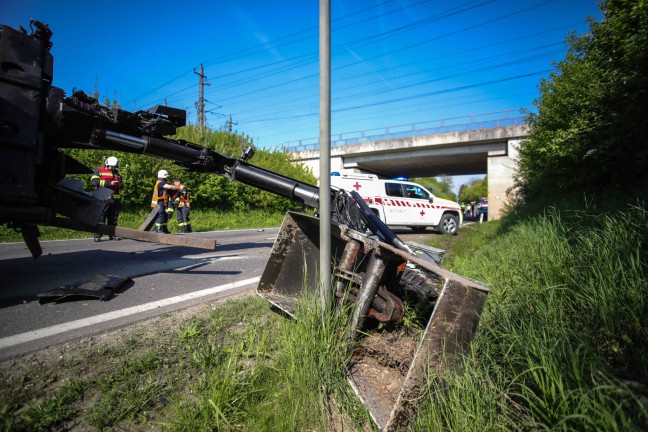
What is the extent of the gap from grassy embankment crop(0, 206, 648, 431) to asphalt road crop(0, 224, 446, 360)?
54cm

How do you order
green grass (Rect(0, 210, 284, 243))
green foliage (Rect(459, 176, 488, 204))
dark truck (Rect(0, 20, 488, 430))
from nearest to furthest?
dark truck (Rect(0, 20, 488, 430)) → green grass (Rect(0, 210, 284, 243)) → green foliage (Rect(459, 176, 488, 204))

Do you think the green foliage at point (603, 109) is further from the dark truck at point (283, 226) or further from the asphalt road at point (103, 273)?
the asphalt road at point (103, 273)

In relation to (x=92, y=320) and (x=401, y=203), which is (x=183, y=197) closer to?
(x=401, y=203)

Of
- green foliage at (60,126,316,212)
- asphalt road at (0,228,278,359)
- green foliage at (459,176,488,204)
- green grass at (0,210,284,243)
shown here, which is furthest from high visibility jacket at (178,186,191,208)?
green foliage at (459,176,488,204)

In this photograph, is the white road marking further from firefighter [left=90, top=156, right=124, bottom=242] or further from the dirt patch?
firefighter [left=90, top=156, right=124, bottom=242]

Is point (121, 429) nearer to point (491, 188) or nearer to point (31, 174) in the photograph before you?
point (31, 174)

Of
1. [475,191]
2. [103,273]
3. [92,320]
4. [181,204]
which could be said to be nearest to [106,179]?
[181,204]

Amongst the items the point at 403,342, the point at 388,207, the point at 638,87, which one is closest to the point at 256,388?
the point at 403,342

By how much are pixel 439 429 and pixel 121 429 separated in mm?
1491

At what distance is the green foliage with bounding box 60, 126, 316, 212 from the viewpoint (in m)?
11.9

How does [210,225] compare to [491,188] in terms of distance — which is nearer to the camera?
[210,225]

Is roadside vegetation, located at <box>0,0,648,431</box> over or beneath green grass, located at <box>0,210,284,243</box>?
beneath

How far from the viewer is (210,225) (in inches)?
510

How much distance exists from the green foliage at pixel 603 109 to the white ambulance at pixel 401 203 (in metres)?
3.54
